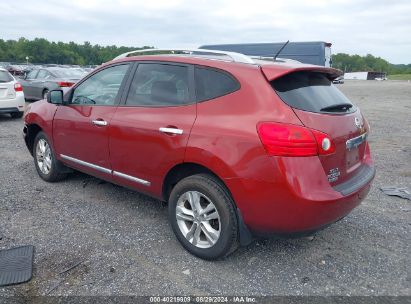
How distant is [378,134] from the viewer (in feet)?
31.2

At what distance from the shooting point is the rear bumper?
2.78m

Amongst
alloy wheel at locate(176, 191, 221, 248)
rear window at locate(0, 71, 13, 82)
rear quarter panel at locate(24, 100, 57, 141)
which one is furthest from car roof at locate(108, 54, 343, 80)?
rear window at locate(0, 71, 13, 82)

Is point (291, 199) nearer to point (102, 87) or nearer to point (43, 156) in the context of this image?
point (102, 87)

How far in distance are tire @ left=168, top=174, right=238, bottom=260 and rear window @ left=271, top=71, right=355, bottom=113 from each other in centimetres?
90

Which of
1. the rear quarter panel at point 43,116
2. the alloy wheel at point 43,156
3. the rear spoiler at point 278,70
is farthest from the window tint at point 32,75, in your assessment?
the rear spoiler at point 278,70

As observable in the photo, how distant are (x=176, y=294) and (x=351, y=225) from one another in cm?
217

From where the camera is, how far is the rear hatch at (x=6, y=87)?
10258 millimetres

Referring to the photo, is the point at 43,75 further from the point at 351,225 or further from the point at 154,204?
the point at 351,225

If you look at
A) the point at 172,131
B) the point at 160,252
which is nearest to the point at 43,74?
the point at 172,131

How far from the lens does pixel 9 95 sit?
10.4m

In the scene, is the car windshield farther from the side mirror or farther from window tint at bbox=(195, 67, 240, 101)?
window tint at bbox=(195, 67, 240, 101)

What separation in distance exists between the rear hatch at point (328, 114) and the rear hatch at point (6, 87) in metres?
9.36

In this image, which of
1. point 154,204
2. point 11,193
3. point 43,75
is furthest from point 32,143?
point 43,75

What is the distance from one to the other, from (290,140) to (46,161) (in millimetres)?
3768
